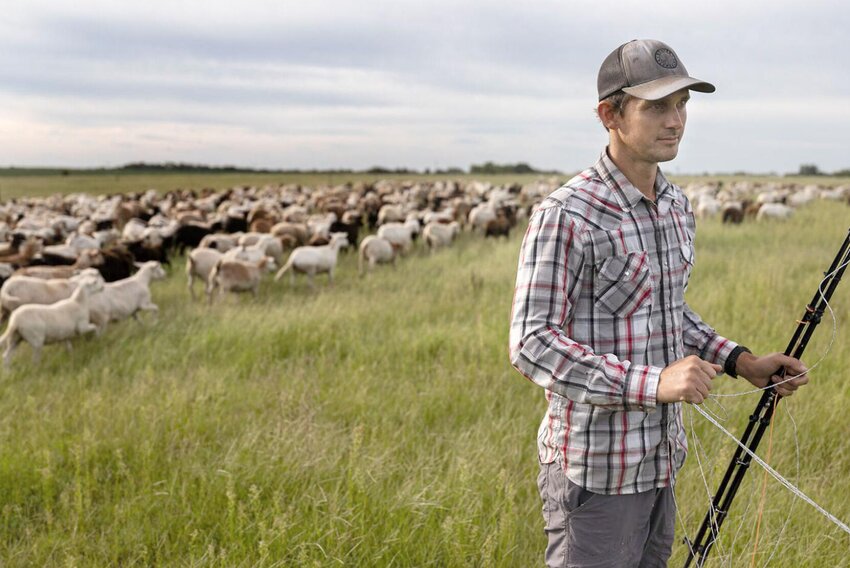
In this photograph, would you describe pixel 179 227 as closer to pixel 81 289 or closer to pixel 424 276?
pixel 424 276

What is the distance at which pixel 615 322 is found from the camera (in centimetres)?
205

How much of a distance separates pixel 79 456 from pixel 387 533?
224 cm

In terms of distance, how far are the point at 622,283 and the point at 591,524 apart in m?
0.83

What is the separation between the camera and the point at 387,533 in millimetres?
3631

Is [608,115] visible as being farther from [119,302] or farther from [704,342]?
[119,302]

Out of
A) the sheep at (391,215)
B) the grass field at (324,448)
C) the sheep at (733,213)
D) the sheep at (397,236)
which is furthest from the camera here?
the sheep at (391,215)

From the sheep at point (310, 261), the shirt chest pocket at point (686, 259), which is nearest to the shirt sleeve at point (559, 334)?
the shirt chest pocket at point (686, 259)

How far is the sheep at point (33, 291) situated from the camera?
28.9 feet

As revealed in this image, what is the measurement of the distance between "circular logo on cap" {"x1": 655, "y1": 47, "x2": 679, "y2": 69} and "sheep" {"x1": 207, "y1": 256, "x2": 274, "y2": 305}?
9602mm

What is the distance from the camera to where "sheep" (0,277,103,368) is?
717cm

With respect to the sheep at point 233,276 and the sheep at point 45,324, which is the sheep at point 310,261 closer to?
the sheep at point 233,276

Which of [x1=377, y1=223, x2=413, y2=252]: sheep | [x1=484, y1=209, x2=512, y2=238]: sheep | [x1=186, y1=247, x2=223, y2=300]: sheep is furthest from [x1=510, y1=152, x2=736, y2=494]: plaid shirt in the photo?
[x1=484, y1=209, x2=512, y2=238]: sheep

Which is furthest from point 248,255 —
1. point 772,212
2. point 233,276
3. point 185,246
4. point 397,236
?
point 772,212

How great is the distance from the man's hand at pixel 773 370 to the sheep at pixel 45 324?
7.54 metres
